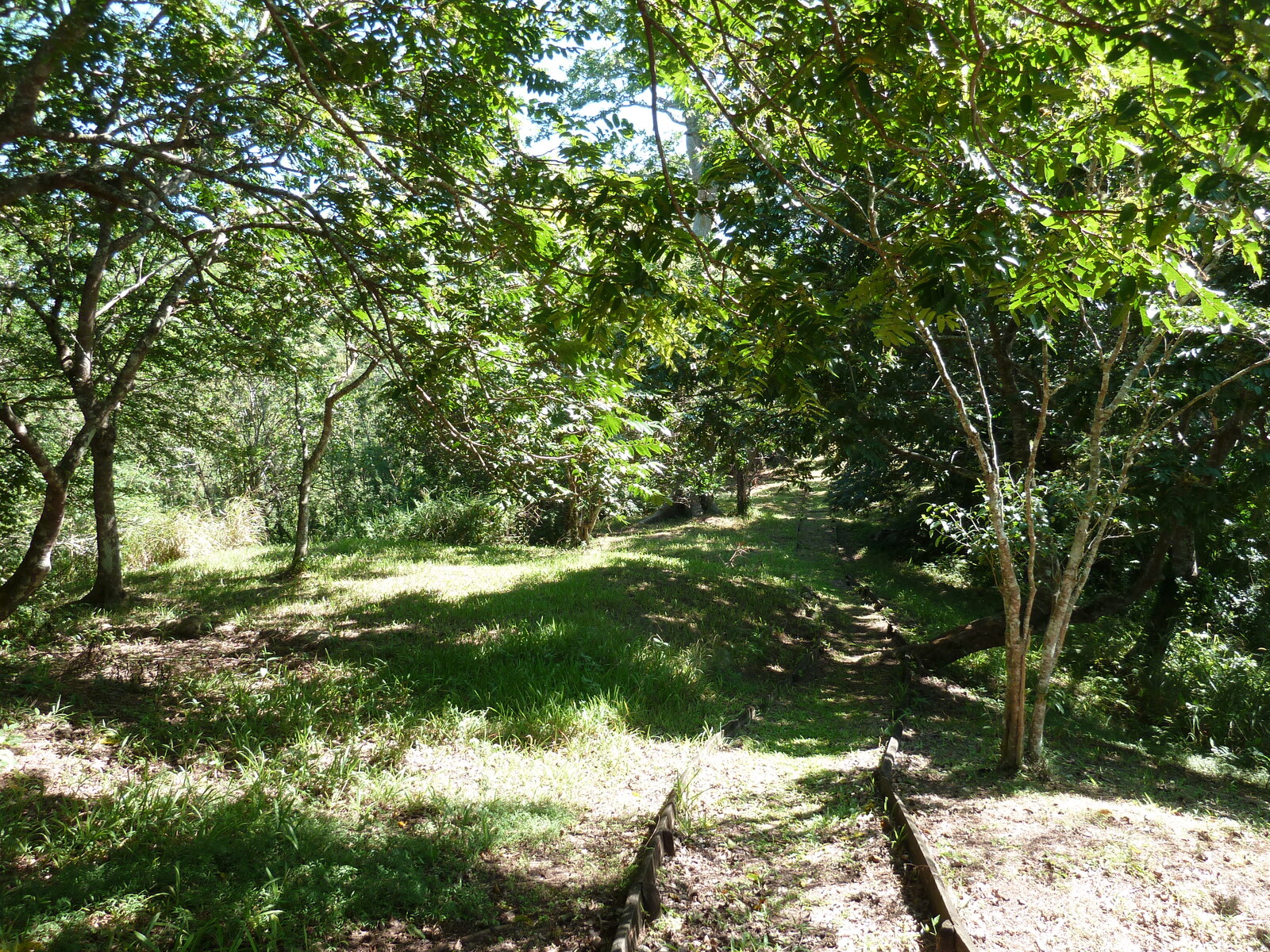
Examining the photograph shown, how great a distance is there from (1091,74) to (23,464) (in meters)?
10.2

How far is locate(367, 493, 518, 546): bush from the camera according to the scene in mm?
15594

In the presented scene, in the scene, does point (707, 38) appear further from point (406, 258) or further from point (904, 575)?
point (904, 575)

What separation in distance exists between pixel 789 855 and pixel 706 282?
11.3 ft

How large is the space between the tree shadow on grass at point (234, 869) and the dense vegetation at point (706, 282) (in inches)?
5.7

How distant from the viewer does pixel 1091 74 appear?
14.9 ft

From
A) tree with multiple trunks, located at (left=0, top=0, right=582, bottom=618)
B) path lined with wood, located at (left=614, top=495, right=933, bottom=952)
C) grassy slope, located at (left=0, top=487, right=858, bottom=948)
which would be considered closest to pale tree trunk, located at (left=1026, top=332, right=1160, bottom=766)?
path lined with wood, located at (left=614, top=495, right=933, bottom=952)

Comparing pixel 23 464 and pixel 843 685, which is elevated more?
pixel 23 464

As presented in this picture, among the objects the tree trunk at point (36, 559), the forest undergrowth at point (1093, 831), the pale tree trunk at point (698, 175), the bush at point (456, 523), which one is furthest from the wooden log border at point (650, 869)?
the bush at point (456, 523)

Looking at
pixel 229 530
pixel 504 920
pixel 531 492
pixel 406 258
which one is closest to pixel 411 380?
pixel 406 258

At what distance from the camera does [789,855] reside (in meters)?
4.14

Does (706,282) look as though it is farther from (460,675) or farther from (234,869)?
(460,675)

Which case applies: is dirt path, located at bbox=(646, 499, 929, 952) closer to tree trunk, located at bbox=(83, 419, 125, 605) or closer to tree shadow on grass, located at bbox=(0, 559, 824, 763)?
tree shadow on grass, located at bbox=(0, 559, 824, 763)

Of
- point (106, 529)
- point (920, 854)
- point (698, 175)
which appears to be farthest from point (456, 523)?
point (920, 854)

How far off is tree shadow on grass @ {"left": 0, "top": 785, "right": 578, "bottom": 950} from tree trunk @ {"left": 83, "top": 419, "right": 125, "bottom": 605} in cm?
527
